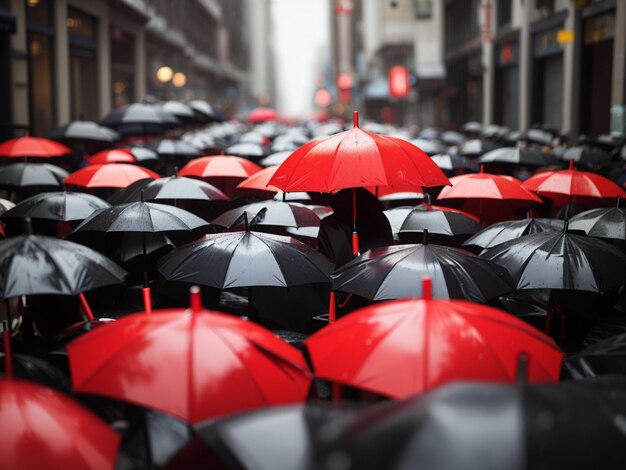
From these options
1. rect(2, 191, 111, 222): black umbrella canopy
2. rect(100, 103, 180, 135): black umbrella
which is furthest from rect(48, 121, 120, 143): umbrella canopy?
rect(2, 191, 111, 222): black umbrella canopy

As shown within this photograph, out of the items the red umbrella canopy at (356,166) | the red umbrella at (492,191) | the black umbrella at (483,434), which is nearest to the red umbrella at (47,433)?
the black umbrella at (483,434)

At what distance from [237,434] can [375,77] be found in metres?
79.1

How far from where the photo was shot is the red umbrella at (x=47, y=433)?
3354mm

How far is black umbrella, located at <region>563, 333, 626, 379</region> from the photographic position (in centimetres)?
442

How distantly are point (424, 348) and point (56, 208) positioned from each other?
491 cm

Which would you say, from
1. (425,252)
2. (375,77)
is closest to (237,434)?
(425,252)

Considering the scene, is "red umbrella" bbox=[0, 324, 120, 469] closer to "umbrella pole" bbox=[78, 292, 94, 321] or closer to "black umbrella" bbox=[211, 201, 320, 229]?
"umbrella pole" bbox=[78, 292, 94, 321]

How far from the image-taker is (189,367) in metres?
3.77

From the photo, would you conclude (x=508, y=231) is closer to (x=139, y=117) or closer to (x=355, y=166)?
(x=355, y=166)

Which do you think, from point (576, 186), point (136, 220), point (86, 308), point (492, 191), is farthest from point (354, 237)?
point (576, 186)

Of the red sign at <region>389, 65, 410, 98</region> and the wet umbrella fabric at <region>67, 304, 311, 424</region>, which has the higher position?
the red sign at <region>389, 65, 410, 98</region>

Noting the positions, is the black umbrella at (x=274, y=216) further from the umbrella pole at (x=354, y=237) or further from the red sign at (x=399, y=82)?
the red sign at (x=399, y=82)

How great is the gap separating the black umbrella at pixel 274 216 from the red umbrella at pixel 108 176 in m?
2.38

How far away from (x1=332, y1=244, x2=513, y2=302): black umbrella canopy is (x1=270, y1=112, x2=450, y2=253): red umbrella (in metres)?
1.49
